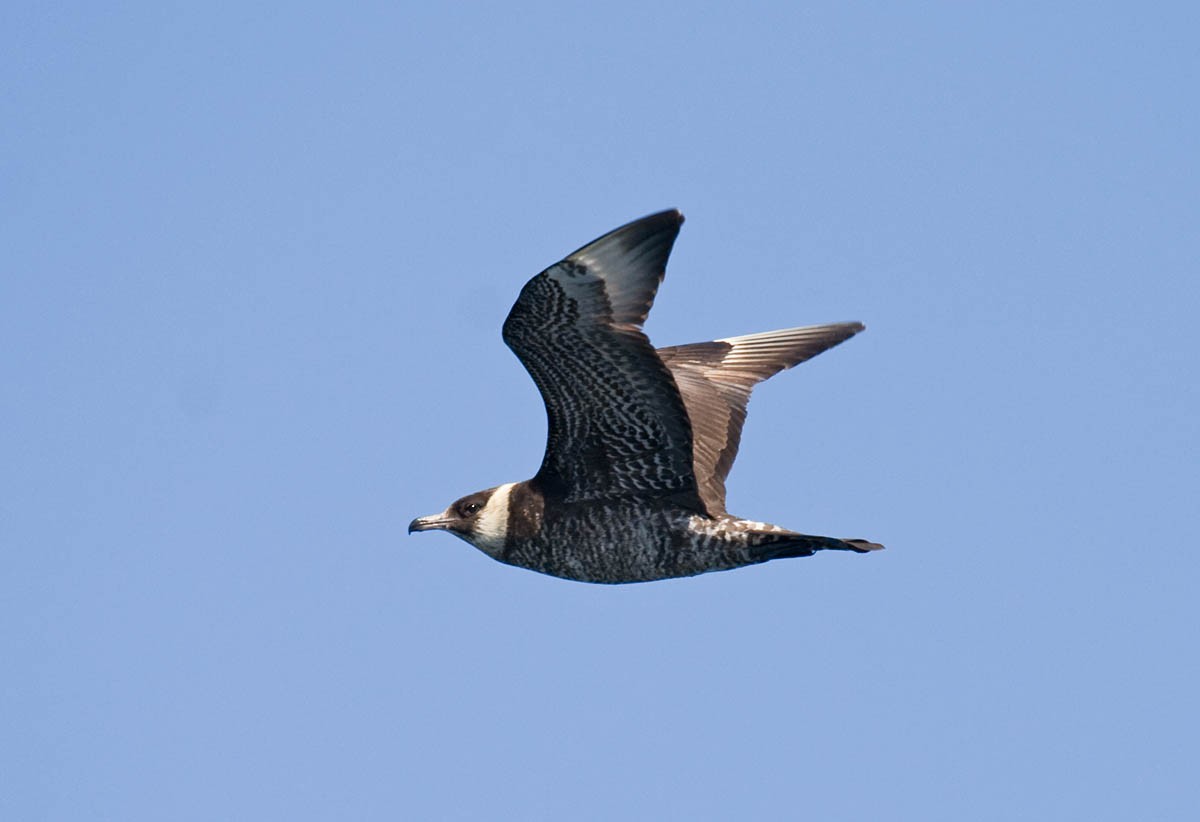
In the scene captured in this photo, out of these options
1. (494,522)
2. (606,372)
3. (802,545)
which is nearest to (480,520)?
(494,522)

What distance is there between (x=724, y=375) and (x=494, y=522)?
6.78 feet

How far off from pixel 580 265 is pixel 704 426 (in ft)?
8.44

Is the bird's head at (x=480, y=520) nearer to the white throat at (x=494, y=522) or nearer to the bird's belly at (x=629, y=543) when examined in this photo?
the white throat at (x=494, y=522)

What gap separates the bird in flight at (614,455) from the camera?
8992 mm

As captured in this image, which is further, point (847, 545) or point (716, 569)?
point (716, 569)

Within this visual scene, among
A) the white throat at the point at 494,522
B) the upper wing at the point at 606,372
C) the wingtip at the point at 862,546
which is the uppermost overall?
the upper wing at the point at 606,372

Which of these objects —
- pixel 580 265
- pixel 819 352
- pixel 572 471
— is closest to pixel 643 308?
pixel 580 265

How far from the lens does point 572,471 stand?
10.2 m

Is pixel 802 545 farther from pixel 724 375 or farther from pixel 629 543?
pixel 724 375

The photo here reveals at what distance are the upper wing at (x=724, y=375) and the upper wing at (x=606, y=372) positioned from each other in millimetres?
730

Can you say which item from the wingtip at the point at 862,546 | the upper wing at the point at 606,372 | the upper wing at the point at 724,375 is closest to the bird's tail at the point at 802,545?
the wingtip at the point at 862,546

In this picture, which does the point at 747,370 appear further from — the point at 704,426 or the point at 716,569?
the point at 716,569

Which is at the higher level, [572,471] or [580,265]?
[580,265]

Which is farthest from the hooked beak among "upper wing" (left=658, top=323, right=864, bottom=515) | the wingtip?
the wingtip
